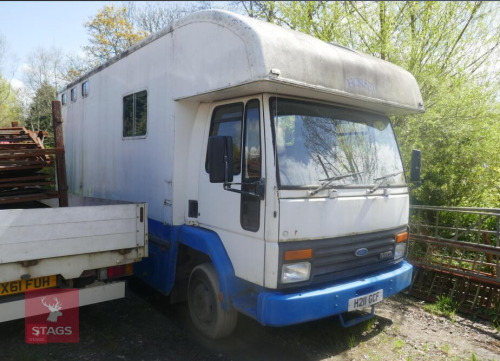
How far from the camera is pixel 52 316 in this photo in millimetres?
4176

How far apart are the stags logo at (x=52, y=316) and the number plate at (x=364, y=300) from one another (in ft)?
8.41

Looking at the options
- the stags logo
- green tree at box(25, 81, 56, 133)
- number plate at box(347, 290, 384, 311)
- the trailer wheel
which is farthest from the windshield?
green tree at box(25, 81, 56, 133)

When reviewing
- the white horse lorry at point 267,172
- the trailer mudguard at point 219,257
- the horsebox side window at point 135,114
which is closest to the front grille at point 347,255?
the white horse lorry at point 267,172

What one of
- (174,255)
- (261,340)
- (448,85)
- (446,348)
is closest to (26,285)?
(174,255)

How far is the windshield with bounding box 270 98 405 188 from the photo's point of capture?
3268mm

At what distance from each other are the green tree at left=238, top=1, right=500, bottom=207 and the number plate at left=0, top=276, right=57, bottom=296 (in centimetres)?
534

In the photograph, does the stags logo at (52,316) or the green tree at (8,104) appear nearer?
the stags logo at (52,316)

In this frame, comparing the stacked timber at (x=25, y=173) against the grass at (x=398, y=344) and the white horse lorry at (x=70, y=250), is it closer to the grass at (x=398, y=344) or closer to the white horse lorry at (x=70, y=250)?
the white horse lorry at (x=70, y=250)

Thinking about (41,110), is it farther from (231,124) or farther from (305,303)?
(305,303)

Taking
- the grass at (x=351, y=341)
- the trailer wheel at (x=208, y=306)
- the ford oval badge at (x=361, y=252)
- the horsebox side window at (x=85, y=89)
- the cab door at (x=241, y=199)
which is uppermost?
the horsebox side window at (x=85, y=89)

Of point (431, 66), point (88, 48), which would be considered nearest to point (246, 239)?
point (431, 66)

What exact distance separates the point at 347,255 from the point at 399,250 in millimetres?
923

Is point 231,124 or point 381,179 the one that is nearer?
point 231,124

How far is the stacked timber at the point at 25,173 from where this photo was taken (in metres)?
Answer: 4.23
